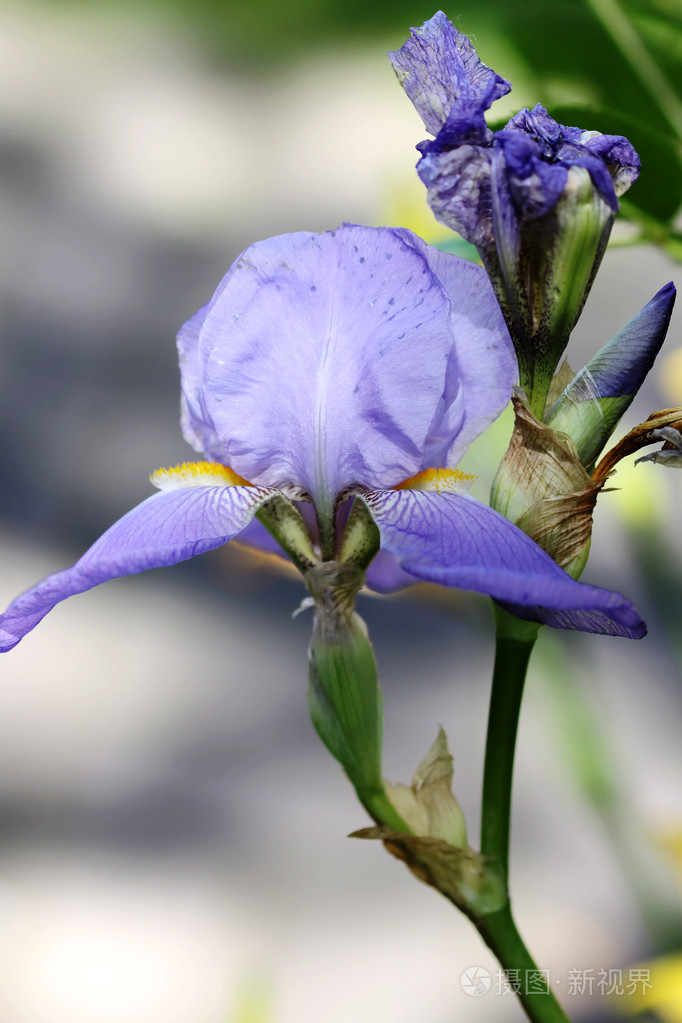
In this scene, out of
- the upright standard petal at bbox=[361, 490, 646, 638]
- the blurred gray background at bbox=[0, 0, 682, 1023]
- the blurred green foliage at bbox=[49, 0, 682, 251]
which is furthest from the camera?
the blurred gray background at bbox=[0, 0, 682, 1023]

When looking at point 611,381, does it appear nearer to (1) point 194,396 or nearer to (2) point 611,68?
(1) point 194,396

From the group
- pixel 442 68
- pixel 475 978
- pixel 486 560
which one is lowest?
pixel 475 978

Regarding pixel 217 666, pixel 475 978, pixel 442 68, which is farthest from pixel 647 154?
pixel 217 666

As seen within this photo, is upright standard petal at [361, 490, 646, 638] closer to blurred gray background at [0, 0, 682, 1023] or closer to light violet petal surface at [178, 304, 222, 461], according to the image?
light violet petal surface at [178, 304, 222, 461]

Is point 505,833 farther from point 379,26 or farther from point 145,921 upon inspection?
point 379,26

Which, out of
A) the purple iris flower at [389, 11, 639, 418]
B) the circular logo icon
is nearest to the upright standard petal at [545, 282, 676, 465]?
the purple iris flower at [389, 11, 639, 418]

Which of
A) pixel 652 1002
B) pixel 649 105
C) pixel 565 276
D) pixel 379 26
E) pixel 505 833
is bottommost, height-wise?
pixel 652 1002

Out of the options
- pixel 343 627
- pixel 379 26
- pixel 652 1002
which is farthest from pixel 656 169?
pixel 379 26
